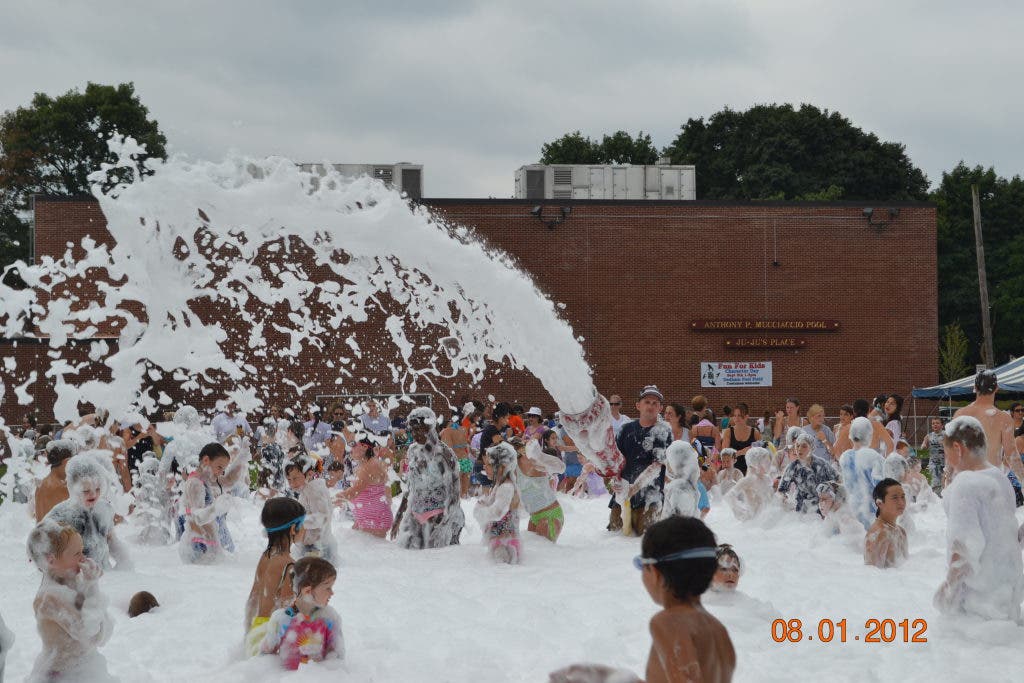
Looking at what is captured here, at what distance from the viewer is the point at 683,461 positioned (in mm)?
10711

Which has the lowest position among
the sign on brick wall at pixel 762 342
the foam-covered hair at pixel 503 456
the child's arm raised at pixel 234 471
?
the child's arm raised at pixel 234 471

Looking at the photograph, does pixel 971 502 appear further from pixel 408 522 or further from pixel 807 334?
pixel 807 334

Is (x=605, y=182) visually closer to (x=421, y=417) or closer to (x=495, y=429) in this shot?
(x=495, y=429)

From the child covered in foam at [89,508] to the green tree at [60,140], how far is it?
39530 mm

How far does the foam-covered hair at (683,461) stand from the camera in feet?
35.1

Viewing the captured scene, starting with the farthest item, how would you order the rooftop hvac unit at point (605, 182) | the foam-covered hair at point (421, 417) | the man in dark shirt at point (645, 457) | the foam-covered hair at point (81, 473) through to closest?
the rooftop hvac unit at point (605, 182) < the man in dark shirt at point (645, 457) < the foam-covered hair at point (421, 417) < the foam-covered hair at point (81, 473)

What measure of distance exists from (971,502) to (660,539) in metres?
4.07

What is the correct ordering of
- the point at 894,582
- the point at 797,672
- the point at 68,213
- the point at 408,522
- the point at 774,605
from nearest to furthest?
1. the point at 797,672
2. the point at 774,605
3. the point at 894,582
4. the point at 408,522
5. the point at 68,213

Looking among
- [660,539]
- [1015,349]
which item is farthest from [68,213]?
[1015,349]

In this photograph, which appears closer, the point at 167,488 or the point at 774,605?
the point at 774,605

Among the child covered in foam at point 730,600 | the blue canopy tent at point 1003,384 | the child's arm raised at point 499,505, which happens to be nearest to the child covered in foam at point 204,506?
the child's arm raised at point 499,505

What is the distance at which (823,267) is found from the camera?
1255 inches

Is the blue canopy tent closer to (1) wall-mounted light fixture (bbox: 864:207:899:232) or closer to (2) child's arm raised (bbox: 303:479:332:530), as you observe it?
(1) wall-mounted light fixture (bbox: 864:207:899:232)

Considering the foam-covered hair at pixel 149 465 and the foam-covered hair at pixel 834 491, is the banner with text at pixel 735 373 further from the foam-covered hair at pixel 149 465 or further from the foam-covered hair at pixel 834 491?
the foam-covered hair at pixel 149 465
